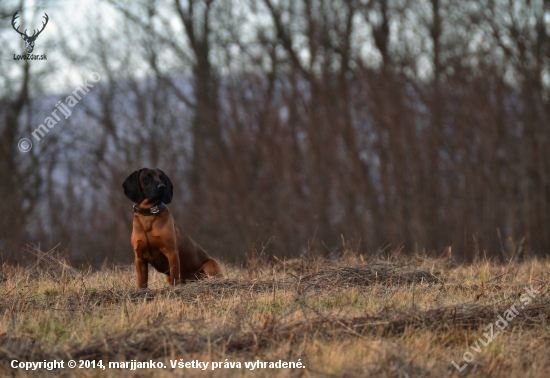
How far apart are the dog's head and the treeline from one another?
276 inches

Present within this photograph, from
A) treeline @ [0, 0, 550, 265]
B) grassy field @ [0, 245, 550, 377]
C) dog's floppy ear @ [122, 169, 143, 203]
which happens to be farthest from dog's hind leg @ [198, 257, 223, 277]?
treeline @ [0, 0, 550, 265]

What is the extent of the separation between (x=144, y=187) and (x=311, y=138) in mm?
16199

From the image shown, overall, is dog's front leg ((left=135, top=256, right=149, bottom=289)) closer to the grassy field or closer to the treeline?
the grassy field

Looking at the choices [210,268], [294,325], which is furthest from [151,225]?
[294,325]

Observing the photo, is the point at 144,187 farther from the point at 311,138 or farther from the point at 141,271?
the point at 311,138

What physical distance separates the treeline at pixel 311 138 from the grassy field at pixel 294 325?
7.41 m

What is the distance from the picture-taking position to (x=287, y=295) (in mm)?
6816

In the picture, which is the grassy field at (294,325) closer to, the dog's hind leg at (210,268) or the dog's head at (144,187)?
the dog's hind leg at (210,268)

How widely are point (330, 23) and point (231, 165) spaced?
623cm

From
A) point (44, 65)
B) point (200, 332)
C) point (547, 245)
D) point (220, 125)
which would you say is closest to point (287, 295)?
point (200, 332)

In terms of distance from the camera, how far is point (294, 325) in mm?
5516

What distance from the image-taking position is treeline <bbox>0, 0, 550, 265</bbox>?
20.1 meters

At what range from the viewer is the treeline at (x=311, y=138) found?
20.1 metres

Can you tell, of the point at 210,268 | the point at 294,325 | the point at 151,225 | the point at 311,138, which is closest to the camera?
the point at 294,325
